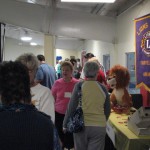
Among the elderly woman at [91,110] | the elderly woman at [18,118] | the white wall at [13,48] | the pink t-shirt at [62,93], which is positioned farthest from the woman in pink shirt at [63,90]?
the white wall at [13,48]

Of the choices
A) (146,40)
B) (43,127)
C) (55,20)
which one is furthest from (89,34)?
(43,127)

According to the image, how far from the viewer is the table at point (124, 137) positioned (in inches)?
104

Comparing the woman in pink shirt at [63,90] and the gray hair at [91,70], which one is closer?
the gray hair at [91,70]

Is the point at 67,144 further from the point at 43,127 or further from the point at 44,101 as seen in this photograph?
the point at 43,127

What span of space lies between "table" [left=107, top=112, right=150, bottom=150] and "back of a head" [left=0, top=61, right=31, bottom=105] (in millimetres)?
1562

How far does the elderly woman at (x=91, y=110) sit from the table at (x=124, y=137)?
6.7 inches

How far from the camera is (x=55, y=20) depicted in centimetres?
606

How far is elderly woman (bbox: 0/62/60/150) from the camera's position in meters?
1.31

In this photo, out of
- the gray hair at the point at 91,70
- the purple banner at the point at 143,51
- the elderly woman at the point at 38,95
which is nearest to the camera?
the elderly woman at the point at 38,95

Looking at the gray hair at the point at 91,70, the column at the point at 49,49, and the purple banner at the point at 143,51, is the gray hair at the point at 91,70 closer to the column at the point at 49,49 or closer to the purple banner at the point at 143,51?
the purple banner at the point at 143,51

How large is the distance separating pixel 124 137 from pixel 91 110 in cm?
40

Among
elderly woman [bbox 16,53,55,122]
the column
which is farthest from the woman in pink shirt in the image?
the column

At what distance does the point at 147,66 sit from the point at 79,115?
170cm

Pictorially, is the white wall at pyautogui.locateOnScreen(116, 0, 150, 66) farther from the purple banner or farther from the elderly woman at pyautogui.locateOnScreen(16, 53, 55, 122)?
the elderly woman at pyautogui.locateOnScreen(16, 53, 55, 122)
